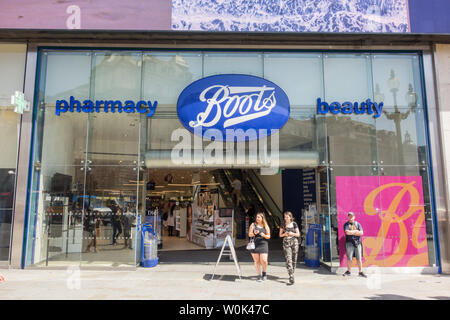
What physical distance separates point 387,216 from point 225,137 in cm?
491

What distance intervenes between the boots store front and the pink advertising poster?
3 centimetres

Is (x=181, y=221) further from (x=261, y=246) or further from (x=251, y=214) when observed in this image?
(x=261, y=246)

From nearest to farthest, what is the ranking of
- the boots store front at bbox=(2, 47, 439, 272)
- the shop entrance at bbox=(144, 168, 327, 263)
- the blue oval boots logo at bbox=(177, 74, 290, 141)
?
the boots store front at bbox=(2, 47, 439, 272)
the blue oval boots logo at bbox=(177, 74, 290, 141)
the shop entrance at bbox=(144, 168, 327, 263)

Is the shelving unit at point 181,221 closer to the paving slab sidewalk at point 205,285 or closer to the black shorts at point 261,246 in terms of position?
the paving slab sidewalk at point 205,285

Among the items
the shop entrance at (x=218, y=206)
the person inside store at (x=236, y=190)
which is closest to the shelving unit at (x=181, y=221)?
the shop entrance at (x=218, y=206)

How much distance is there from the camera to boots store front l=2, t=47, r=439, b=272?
9.77 m

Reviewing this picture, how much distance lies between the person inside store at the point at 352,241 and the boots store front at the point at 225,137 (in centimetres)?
54

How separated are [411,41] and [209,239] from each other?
30.3ft

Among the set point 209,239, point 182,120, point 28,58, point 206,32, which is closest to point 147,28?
point 206,32

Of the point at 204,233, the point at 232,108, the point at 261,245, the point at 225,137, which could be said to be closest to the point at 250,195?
the point at 204,233

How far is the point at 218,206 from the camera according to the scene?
15.0m

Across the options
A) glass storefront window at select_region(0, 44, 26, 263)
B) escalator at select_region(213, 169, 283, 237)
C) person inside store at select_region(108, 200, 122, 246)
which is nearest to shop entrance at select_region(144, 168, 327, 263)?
escalator at select_region(213, 169, 283, 237)

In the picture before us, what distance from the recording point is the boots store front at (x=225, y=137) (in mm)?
9773

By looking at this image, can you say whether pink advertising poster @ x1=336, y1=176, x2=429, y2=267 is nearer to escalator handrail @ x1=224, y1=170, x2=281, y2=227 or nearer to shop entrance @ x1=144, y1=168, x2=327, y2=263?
shop entrance @ x1=144, y1=168, x2=327, y2=263
